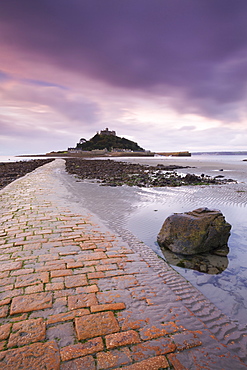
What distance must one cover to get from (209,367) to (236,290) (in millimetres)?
1861

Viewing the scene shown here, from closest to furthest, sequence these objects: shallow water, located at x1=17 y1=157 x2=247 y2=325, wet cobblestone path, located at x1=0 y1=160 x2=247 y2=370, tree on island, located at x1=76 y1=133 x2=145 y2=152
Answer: wet cobblestone path, located at x1=0 y1=160 x2=247 y2=370 → shallow water, located at x1=17 y1=157 x2=247 y2=325 → tree on island, located at x1=76 y1=133 x2=145 y2=152

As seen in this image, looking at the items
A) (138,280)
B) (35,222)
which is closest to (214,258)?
(138,280)

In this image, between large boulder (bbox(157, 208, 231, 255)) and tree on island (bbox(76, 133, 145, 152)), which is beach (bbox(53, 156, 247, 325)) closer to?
large boulder (bbox(157, 208, 231, 255))

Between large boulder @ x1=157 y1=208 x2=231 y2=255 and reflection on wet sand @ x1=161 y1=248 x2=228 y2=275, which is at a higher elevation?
large boulder @ x1=157 y1=208 x2=231 y2=255

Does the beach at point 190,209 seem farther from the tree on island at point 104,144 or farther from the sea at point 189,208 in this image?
the tree on island at point 104,144

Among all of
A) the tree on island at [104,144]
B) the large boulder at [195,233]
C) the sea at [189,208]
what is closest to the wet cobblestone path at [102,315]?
the sea at [189,208]

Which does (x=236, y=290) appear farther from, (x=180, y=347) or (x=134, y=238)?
(x=134, y=238)

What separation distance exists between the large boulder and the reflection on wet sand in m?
0.11

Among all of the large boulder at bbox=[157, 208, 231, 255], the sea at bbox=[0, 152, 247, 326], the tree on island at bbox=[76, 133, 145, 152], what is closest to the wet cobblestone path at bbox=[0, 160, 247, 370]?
the sea at bbox=[0, 152, 247, 326]

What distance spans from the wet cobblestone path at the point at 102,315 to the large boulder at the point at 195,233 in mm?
775

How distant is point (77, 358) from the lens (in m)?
1.93

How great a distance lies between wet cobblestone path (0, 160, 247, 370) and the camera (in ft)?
6.46

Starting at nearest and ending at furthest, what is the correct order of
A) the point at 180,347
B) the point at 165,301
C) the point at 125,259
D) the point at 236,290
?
the point at 180,347 → the point at 165,301 → the point at 236,290 → the point at 125,259

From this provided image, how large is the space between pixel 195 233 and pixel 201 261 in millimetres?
582
